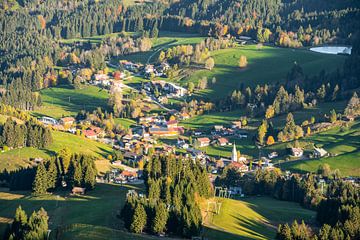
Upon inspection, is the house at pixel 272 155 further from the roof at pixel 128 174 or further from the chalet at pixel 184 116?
the chalet at pixel 184 116

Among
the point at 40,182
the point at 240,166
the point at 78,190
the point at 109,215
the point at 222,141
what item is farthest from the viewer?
the point at 222,141

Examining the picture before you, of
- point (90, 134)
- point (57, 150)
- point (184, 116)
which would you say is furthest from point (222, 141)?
point (57, 150)

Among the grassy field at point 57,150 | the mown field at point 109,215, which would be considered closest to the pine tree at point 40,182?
the mown field at point 109,215

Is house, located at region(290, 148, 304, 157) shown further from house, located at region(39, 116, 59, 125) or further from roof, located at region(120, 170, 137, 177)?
house, located at region(39, 116, 59, 125)

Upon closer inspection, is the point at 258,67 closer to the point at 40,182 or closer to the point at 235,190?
the point at 235,190

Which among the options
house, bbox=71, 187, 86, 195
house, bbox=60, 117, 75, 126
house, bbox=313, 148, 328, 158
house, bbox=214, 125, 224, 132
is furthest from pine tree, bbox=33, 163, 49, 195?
house, bbox=214, 125, 224, 132

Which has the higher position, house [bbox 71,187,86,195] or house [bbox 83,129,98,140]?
house [bbox 71,187,86,195]
